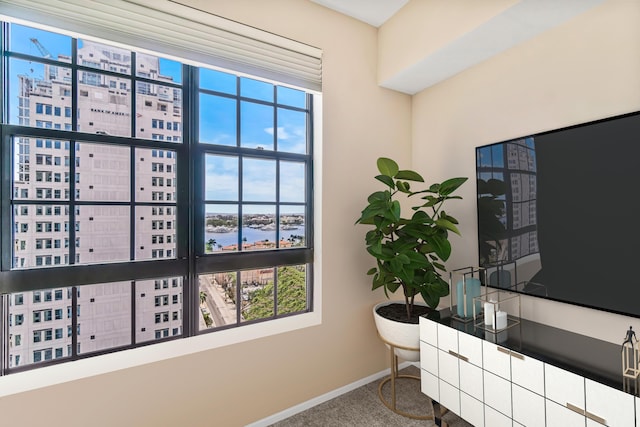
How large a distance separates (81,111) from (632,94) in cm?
281

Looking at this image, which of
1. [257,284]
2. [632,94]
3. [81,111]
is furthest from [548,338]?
[81,111]

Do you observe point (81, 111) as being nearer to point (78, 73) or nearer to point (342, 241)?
point (78, 73)

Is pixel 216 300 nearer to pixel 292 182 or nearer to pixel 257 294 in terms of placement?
pixel 257 294

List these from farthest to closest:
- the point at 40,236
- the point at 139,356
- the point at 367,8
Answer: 1. the point at 367,8
2. the point at 139,356
3. the point at 40,236

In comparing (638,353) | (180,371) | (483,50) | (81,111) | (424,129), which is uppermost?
(483,50)

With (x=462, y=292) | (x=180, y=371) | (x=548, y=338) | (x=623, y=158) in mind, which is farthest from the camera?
(x=462, y=292)

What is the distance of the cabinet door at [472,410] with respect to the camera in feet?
5.00

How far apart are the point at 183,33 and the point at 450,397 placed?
2.61 meters

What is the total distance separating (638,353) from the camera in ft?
3.83

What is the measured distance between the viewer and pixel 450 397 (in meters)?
1.68

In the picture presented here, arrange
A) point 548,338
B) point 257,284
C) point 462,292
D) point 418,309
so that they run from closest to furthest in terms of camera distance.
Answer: point 548,338
point 462,292
point 257,284
point 418,309

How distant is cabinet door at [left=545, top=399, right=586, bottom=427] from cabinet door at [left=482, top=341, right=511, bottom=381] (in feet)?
0.58

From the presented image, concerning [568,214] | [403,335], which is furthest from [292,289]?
[568,214]

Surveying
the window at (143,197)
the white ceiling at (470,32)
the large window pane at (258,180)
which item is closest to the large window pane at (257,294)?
the window at (143,197)
